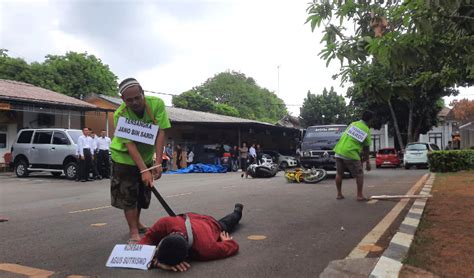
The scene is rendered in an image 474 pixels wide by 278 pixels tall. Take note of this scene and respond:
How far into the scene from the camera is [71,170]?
1745cm

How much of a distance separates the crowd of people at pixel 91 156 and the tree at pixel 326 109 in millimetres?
39216

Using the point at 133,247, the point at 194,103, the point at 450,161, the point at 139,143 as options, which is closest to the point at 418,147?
the point at 450,161

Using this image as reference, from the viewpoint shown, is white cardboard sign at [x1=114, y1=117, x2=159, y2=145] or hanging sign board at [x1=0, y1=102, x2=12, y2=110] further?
hanging sign board at [x1=0, y1=102, x2=12, y2=110]

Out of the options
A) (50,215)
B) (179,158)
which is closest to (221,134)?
(179,158)

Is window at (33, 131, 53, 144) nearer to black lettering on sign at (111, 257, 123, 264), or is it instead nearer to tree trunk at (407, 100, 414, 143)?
black lettering on sign at (111, 257, 123, 264)

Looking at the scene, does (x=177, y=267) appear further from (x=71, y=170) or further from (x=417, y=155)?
(x=417, y=155)

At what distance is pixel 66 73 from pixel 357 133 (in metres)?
38.4

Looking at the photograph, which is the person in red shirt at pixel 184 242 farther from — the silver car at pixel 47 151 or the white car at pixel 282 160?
the white car at pixel 282 160

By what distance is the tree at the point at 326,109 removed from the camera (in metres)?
53.7

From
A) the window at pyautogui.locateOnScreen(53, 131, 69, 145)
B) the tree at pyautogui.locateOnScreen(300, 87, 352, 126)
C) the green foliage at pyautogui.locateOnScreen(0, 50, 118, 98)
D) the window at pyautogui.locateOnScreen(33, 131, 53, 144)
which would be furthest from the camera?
the tree at pyautogui.locateOnScreen(300, 87, 352, 126)

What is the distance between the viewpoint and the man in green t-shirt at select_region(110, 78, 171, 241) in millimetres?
5066

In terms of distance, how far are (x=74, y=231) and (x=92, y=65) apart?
40644 mm

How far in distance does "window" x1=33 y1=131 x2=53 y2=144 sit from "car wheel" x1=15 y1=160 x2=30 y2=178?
115 cm

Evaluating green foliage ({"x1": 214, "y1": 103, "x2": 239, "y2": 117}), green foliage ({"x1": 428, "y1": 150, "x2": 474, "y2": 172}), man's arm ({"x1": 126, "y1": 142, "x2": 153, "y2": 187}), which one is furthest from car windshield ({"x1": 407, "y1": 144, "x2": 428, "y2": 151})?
green foliage ({"x1": 214, "y1": 103, "x2": 239, "y2": 117})
